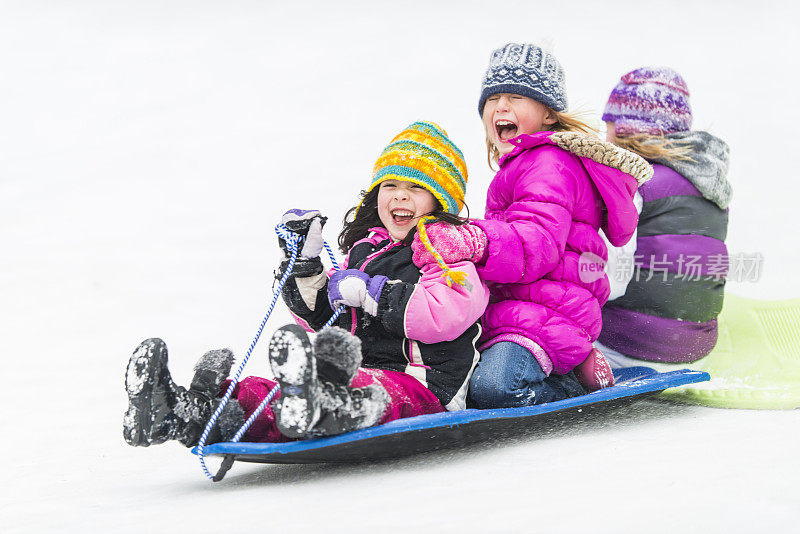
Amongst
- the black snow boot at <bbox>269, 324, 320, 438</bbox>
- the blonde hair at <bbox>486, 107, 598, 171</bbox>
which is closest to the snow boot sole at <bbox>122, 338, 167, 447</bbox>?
the black snow boot at <bbox>269, 324, 320, 438</bbox>

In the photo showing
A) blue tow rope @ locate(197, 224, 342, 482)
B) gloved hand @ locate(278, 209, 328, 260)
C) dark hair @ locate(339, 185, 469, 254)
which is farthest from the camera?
dark hair @ locate(339, 185, 469, 254)

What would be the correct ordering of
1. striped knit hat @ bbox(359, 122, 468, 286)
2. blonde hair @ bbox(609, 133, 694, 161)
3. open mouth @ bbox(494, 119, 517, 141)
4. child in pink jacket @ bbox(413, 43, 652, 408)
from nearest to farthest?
child in pink jacket @ bbox(413, 43, 652, 408) → striped knit hat @ bbox(359, 122, 468, 286) → open mouth @ bbox(494, 119, 517, 141) → blonde hair @ bbox(609, 133, 694, 161)

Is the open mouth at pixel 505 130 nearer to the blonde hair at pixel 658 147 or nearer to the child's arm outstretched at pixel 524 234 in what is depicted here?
the child's arm outstretched at pixel 524 234

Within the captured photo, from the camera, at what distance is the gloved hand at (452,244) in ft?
5.74

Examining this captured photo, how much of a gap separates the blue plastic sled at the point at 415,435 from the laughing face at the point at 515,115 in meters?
0.74

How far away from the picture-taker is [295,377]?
1391 millimetres

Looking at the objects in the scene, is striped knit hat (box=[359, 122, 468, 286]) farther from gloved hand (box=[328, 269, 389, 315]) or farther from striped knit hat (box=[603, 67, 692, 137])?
striped knit hat (box=[603, 67, 692, 137])

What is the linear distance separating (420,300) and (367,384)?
21 centimetres

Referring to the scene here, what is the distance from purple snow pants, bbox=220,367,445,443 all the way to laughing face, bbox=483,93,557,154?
0.80 metres

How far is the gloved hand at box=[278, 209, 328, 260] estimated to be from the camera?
169 centimetres

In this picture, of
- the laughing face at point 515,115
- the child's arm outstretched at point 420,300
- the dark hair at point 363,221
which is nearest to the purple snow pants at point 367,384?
the child's arm outstretched at point 420,300

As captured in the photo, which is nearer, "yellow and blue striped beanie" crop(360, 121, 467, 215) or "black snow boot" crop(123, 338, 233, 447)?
"black snow boot" crop(123, 338, 233, 447)

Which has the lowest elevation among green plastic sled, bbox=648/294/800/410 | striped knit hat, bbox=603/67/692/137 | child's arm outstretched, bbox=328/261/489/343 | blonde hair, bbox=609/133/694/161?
green plastic sled, bbox=648/294/800/410

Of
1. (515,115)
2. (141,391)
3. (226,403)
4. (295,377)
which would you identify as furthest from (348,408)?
(515,115)
